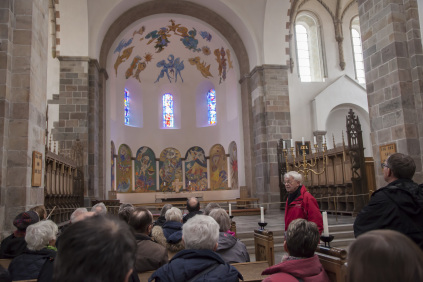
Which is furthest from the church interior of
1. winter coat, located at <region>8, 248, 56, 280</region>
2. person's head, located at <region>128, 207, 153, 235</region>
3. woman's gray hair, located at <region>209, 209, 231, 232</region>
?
woman's gray hair, located at <region>209, 209, 231, 232</region>

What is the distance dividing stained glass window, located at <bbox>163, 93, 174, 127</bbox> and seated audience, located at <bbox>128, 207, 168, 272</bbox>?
66.7ft

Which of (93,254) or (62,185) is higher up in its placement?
(62,185)

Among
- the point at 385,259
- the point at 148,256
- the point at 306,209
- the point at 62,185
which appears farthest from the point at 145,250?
the point at 62,185

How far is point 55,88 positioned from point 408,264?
48.0 ft

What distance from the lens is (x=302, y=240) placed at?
235 centimetres

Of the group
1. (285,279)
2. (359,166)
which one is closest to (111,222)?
(285,279)

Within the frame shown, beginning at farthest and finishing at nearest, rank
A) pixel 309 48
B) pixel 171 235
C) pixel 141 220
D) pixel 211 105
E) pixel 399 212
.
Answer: pixel 211 105
pixel 309 48
pixel 171 235
pixel 141 220
pixel 399 212

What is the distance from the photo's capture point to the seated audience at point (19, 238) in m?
3.61

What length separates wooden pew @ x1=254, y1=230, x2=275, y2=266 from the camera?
4031 mm

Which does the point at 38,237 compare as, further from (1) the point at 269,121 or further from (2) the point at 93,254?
(1) the point at 269,121

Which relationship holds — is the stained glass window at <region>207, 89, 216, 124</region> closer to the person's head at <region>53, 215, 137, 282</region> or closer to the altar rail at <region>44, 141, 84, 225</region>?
the altar rail at <region>44, 141, 84, 225</region>

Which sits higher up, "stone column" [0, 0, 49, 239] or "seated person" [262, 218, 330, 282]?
"stone column" [0, 0, 49, 239]

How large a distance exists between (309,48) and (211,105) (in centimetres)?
673

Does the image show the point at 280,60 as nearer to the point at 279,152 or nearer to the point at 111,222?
the point at 279,152
